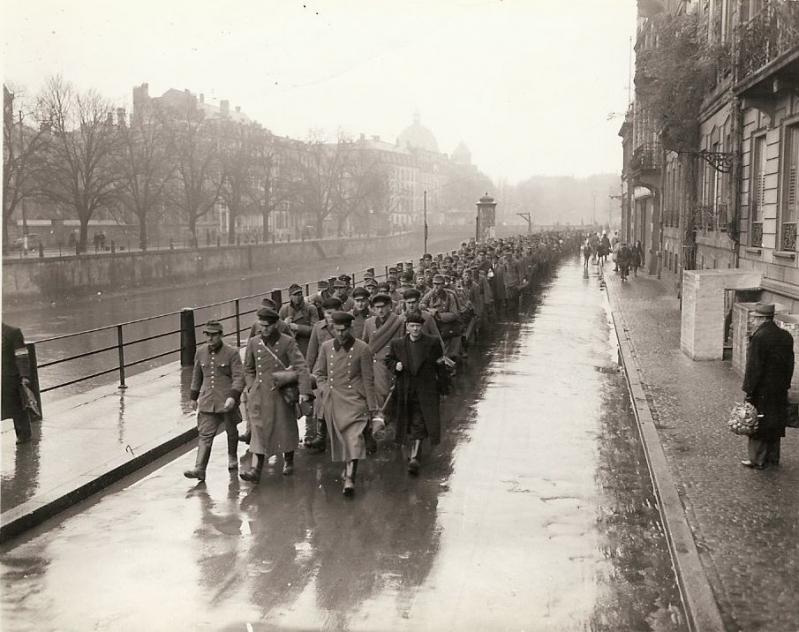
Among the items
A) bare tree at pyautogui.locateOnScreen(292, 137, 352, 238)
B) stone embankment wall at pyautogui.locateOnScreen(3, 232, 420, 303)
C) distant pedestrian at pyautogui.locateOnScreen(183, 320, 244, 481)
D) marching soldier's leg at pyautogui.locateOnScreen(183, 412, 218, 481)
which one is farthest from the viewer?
bare tree at pyautogui.locateOnScreen(292, 137, 352, 238)

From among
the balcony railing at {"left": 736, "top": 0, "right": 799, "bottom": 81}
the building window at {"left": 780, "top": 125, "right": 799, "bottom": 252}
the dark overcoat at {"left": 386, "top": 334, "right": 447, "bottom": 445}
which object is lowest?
the dark overcoat at {"left": 386, "top": 334, "right": 447, "bottom": 445}

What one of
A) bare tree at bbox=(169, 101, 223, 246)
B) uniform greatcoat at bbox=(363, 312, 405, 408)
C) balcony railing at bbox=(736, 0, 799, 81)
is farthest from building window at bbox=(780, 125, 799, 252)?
bare tree at bbox=(169, 101, 223, 246)

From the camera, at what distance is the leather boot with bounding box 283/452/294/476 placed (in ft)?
29.7

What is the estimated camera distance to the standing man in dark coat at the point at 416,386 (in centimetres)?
921

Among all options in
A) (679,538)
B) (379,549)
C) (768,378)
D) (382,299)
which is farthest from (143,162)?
(679,538)

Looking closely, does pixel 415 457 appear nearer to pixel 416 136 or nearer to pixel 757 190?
pixel 757 190

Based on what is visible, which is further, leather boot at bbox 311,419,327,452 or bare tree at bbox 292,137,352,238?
bare tree at bbox 292,137,352,238

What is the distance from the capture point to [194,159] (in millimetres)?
60844

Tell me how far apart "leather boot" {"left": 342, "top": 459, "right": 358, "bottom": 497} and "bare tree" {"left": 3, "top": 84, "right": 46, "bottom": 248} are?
117 feet

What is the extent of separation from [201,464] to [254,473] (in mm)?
534

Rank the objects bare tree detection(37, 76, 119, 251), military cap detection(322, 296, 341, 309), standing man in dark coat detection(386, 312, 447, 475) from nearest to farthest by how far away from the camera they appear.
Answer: standing man in dark coat detection(386, 312, 447, 475), military cap detection(322, 296, 341, 309), bare tree detection(37, 76, 119, 251)

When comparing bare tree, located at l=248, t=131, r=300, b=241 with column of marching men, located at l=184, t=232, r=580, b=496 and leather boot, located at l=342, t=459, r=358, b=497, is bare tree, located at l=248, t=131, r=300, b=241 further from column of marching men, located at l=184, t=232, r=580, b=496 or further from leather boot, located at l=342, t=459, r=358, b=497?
leather boot, located at l=342, t=459, r=358, b=497

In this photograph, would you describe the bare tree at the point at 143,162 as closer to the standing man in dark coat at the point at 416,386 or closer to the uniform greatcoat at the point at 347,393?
the standing man in dark coat at the point at 416,386

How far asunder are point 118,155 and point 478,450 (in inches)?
1787
